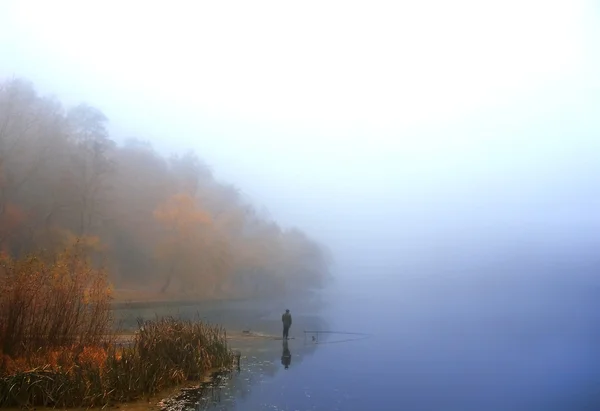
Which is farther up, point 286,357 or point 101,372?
point 101,372

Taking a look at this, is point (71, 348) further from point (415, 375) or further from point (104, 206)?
point (104, 206)

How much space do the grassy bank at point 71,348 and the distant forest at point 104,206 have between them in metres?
33.3

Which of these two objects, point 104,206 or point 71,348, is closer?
point 71,348

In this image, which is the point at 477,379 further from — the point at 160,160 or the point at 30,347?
the point at 160,160

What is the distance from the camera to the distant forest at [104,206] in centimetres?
5069

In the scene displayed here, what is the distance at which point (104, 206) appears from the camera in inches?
2288

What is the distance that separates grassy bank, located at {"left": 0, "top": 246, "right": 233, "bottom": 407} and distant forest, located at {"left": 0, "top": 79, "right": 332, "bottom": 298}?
33282 mm

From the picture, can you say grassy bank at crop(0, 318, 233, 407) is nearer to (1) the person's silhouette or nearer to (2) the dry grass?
(2) the dry grass

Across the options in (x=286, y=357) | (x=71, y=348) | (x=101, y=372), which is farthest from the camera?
(x=286, y=357)

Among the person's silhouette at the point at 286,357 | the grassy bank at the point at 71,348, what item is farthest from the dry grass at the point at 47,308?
the person's silhouette at the point at 286,357

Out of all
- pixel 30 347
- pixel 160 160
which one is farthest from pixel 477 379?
pixel 160 160

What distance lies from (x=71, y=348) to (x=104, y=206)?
4759 centimetres

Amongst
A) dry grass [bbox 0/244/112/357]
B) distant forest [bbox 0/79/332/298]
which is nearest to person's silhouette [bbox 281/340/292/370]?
dry grass [bbox 0/244/112/357]

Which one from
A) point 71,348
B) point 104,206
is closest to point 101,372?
point 71,348
